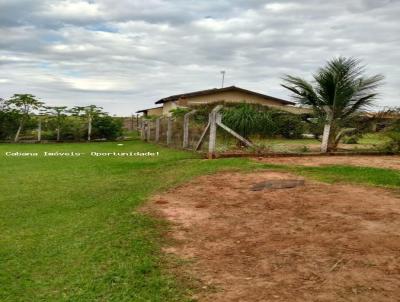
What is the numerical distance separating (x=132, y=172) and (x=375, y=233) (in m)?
6.62

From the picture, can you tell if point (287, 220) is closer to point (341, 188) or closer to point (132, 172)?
point (341, 188)

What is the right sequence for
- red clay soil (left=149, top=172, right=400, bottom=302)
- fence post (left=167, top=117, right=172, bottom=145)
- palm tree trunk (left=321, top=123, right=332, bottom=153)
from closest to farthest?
red clay soil (left=149, top=172, right=400, bottom=302) < palm tree trunk (left=321, top=123, right=332, bottom=153) < fence post (left=167, top=117, right=172, bottom=145)

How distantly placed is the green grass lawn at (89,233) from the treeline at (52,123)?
44.6 ft

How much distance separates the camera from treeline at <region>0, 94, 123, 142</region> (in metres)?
22.5

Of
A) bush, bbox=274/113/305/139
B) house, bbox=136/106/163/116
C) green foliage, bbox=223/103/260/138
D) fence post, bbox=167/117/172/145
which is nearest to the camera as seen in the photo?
green foliage, bbox=223/103/260/138

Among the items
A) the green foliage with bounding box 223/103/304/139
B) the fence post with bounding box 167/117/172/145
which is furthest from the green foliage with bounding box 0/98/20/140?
the green foliage with bounding box 223/103/304/139

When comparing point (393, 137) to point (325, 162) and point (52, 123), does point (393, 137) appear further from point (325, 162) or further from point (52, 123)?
point (52, 123)

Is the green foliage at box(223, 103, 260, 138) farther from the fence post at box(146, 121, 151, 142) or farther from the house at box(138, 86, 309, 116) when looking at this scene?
the house at box(138, 86, 309, 116)

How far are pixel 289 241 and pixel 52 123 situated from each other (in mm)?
21046

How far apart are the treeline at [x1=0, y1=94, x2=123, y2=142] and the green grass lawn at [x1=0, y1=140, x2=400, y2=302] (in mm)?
13582

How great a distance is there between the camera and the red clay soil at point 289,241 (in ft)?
11.1

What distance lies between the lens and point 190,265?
3916mm

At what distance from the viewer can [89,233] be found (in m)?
5.01

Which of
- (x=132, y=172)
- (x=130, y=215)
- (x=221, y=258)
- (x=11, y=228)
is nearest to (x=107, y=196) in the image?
(x=130, y=215)
